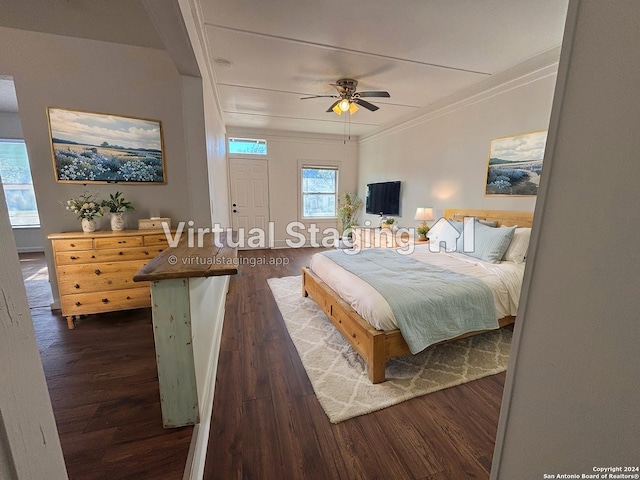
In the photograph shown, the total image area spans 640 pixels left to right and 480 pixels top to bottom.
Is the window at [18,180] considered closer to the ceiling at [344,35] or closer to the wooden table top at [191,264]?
the ceiling at [344,35]

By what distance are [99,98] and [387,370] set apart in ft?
12.2

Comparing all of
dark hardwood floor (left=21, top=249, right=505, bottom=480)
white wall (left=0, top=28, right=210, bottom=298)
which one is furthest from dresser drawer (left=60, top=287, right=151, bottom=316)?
white wall (left=0, top=28, right=210, bottom=298)

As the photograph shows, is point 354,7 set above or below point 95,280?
above

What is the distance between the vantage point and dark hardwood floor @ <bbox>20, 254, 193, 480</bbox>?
1.26m

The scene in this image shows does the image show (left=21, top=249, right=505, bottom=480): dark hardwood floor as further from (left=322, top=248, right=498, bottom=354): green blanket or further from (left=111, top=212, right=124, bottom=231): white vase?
(left=111, top=212, right=124, bottom=231): white vase

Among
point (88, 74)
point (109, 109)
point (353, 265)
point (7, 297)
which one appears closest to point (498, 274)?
point (353, 265)

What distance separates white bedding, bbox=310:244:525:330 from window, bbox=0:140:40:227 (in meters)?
6.01

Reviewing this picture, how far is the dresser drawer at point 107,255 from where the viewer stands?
2383 millimetres

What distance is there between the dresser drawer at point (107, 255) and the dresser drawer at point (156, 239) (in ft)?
0.15

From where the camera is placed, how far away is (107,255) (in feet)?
8.18

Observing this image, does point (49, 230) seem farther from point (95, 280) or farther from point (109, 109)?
point (109, 109)

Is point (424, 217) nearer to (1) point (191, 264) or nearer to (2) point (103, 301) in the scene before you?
(1) point (191, 264)

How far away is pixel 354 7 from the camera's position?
77.3 inches

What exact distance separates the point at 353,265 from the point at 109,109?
2.98m
